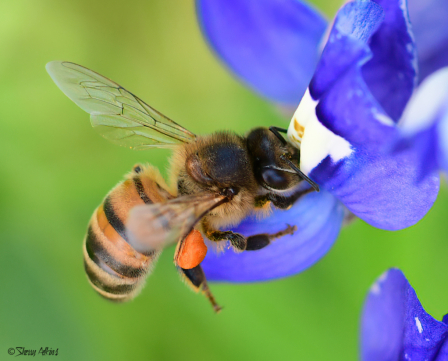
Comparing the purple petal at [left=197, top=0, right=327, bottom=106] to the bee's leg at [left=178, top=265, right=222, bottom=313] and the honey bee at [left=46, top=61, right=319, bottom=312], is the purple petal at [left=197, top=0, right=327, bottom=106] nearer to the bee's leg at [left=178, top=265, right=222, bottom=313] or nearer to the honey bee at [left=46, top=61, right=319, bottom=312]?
the honey bee at [left=46, top=61, right=319, bottom=312]

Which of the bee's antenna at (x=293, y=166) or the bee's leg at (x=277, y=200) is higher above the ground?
the bee's antenna at (x=293, y=166)

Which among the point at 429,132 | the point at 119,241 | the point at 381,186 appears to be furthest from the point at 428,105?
the point at 119,241

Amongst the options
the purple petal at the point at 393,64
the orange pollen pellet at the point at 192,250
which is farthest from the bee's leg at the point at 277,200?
→ the purple petal at the point at 393,64

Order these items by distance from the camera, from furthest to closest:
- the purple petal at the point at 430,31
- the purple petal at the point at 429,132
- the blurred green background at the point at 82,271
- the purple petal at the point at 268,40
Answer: the blurred green background at the point at 82,271
the purple petal at the point at 268,40
the purple petal at the point at 430,31
the purple petal at the point at 429,132

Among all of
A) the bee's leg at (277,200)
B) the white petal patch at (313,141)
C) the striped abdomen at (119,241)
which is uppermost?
the white petal patch at (313,141)

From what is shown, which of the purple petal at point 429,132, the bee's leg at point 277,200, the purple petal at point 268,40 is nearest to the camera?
the purple petal at point 429,132

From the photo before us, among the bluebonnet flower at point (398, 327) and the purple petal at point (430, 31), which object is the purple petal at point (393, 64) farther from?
the bluebonnet flower at point (398, 327)
